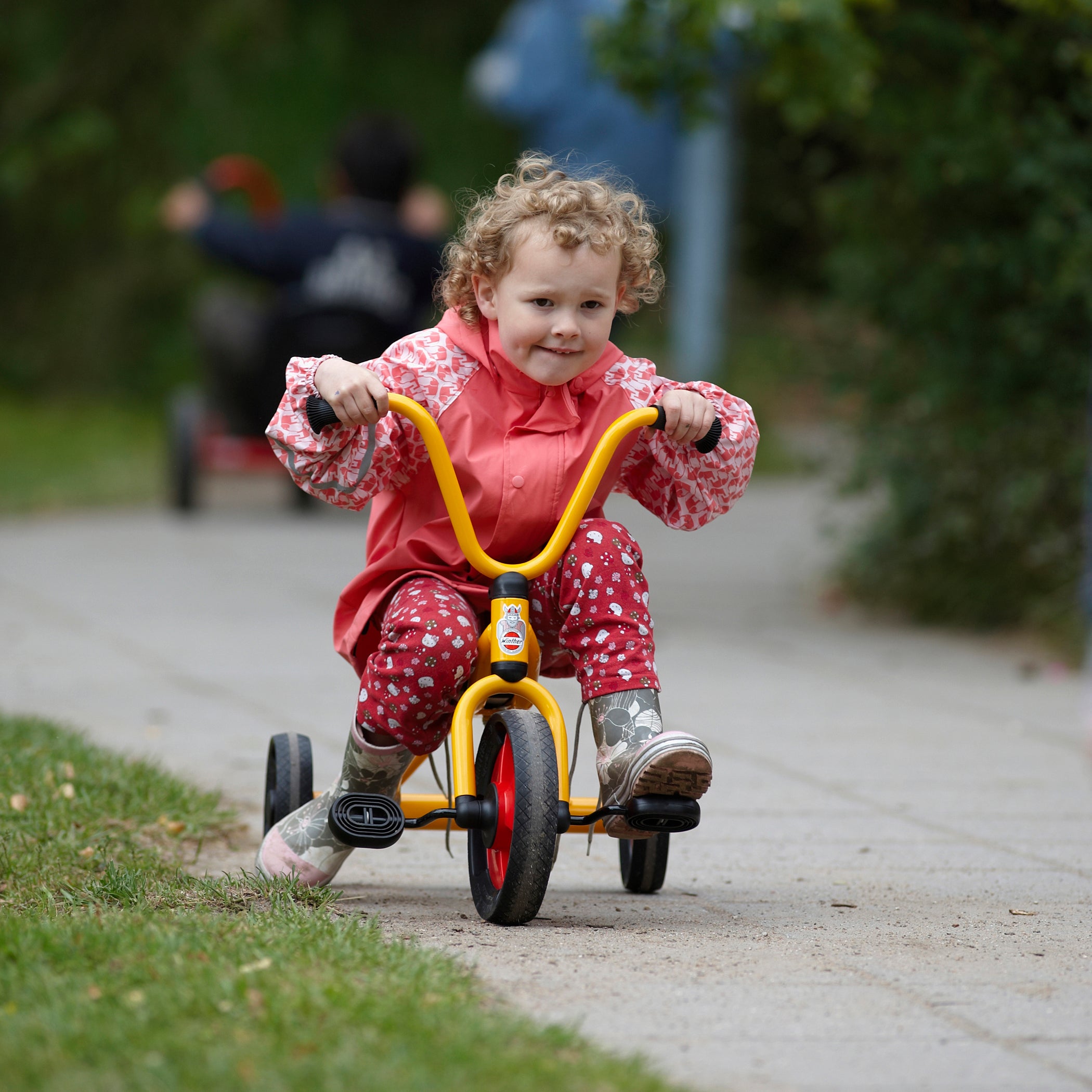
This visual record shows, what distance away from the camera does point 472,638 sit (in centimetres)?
321

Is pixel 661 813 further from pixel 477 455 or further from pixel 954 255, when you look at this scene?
pixel 954 255

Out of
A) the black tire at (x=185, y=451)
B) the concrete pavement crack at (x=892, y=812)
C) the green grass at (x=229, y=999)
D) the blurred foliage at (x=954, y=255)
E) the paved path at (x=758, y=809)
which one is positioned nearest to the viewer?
the green grass at (x=229, y=999)

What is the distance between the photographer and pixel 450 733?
3268 millimetres

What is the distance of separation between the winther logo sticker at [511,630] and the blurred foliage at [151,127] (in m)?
12.8

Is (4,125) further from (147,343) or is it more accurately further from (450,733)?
(450,733)

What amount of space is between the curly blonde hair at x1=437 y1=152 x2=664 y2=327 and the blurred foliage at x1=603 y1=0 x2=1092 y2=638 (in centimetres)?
282

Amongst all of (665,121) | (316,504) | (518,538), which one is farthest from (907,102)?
(665,121)

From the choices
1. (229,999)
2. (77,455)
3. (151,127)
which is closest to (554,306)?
(229,999)

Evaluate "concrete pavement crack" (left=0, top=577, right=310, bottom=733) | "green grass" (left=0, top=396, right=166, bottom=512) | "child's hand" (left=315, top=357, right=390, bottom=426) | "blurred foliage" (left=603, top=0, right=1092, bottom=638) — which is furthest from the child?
"green grass" (left=0, top=396, right=166, bottom=512)

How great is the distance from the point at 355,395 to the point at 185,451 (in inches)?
297

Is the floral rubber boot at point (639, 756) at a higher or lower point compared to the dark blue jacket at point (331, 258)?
lower

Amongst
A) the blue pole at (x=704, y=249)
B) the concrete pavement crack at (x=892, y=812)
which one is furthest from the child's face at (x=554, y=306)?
the blue pole at (x=704, y=249)

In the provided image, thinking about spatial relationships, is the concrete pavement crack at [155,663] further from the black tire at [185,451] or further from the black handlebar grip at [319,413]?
the black tire at [185,451]

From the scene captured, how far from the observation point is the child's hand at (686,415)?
328 centimetres
